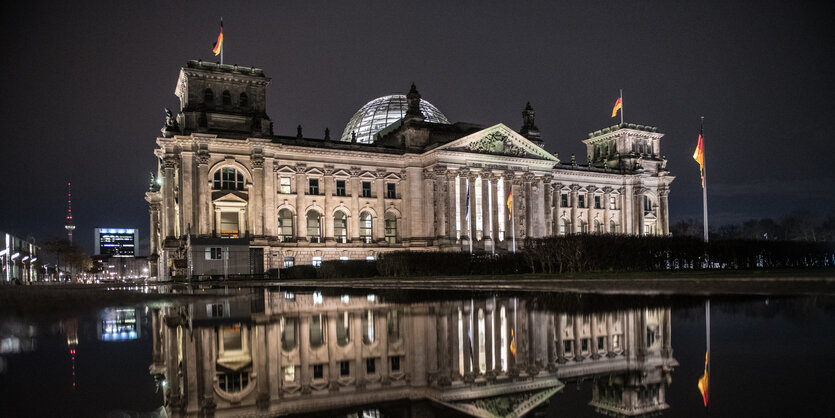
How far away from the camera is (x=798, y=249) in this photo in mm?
49938

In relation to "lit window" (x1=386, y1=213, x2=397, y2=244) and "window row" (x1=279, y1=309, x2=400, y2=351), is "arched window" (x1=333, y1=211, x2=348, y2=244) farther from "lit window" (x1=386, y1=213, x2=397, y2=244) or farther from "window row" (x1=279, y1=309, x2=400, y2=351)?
"window row" (x1=279, y1=309, x2=400, y2=351)

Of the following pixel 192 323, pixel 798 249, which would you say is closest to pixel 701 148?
pixel 798 249

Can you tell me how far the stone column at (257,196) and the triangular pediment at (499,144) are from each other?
21.0m

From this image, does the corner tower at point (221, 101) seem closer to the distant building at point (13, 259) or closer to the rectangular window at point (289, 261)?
the rectangular window at point (289, 261)

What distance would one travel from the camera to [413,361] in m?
9.12

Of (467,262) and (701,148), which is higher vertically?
(701,148)

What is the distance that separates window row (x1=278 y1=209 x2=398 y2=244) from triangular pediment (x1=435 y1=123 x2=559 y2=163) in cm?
1210

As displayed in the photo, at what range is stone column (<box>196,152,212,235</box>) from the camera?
61375 millimetres

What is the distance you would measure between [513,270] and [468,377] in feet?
131

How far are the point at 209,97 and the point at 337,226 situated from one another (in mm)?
20901

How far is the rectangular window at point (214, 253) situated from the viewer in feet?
192

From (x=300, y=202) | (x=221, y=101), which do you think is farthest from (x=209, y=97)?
(x=300, y=202)

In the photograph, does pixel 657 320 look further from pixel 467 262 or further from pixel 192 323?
pixel 467 262

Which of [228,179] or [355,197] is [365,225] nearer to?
[355,197]
